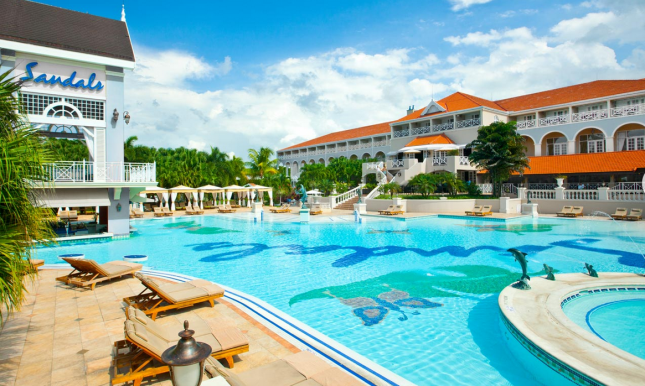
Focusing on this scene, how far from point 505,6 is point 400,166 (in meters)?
21.9

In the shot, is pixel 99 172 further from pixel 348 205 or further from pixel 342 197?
pixel 342 197

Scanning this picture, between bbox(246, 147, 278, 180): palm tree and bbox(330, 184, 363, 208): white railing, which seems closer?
bbox(330, 184, 363, 208): white railing

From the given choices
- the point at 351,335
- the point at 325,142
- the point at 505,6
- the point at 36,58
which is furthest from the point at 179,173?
the point at 351,335

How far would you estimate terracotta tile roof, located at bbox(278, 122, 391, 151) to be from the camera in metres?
49.9

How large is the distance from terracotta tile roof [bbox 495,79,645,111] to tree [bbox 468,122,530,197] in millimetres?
10330

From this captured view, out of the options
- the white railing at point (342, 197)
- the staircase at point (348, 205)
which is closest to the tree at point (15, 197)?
the staircase at point (348, 205)

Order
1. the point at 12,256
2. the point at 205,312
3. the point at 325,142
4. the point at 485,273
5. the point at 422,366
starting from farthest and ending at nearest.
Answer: the point at 325,142 < the point at 485,273 < the point at 205,312 < the point at 422,366 < the point at 12,256

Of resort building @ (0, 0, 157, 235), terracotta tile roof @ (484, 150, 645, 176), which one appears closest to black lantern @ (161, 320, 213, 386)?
resort building @ (0, 0, 157, 235)

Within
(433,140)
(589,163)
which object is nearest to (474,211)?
(589,163)

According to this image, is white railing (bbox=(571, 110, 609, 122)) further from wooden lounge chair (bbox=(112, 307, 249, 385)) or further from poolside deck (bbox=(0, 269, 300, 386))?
wooden lounge chair (bbox=(112, 307, 249, 385))

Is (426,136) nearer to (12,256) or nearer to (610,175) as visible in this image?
(610,175)

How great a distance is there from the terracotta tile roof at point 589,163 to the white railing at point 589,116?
3872 mm

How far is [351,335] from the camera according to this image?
20.7 ft

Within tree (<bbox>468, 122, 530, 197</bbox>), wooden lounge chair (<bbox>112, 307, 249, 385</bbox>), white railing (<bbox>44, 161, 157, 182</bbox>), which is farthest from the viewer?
tree (<bbox>468, 122, 530, 197</bbox>)
